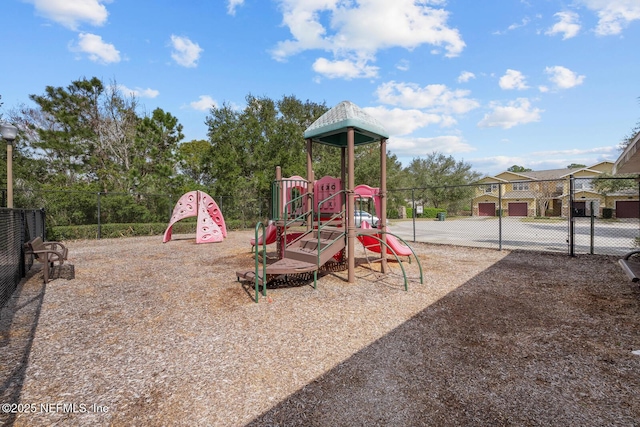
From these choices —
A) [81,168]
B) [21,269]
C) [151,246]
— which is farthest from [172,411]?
[81,168]

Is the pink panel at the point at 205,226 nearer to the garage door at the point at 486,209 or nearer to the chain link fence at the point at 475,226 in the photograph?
the chain link fence at the point at 475,226

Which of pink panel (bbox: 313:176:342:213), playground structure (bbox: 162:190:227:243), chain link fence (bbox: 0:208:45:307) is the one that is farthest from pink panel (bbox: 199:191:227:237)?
pink panel (bbox: 313:176:342:213)

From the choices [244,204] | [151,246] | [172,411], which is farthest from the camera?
[244,204]

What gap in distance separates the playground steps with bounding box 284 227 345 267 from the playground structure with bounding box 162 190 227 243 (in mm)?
6983

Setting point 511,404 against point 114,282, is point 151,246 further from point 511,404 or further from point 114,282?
point 511,404

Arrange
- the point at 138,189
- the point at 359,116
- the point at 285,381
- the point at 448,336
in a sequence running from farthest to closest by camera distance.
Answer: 1. the point at 138,189
2. the point at 359,116
3. the point at 448,336
4. the point at 285,381

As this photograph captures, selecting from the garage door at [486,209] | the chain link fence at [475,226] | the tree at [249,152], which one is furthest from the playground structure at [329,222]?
the garage door at [486,209]

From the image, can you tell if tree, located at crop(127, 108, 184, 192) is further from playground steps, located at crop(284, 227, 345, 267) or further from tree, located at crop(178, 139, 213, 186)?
playground steps, located at crop(284, 227, 345, 267)

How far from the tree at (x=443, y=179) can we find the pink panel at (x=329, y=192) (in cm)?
3223

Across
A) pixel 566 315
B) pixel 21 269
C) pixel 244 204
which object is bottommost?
pixel 566 315

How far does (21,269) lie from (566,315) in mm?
9585

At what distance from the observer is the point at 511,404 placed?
221 centimetres

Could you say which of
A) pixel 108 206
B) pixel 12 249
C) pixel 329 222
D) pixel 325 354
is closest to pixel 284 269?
pixel 329 222

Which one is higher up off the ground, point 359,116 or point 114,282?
point 359,116
